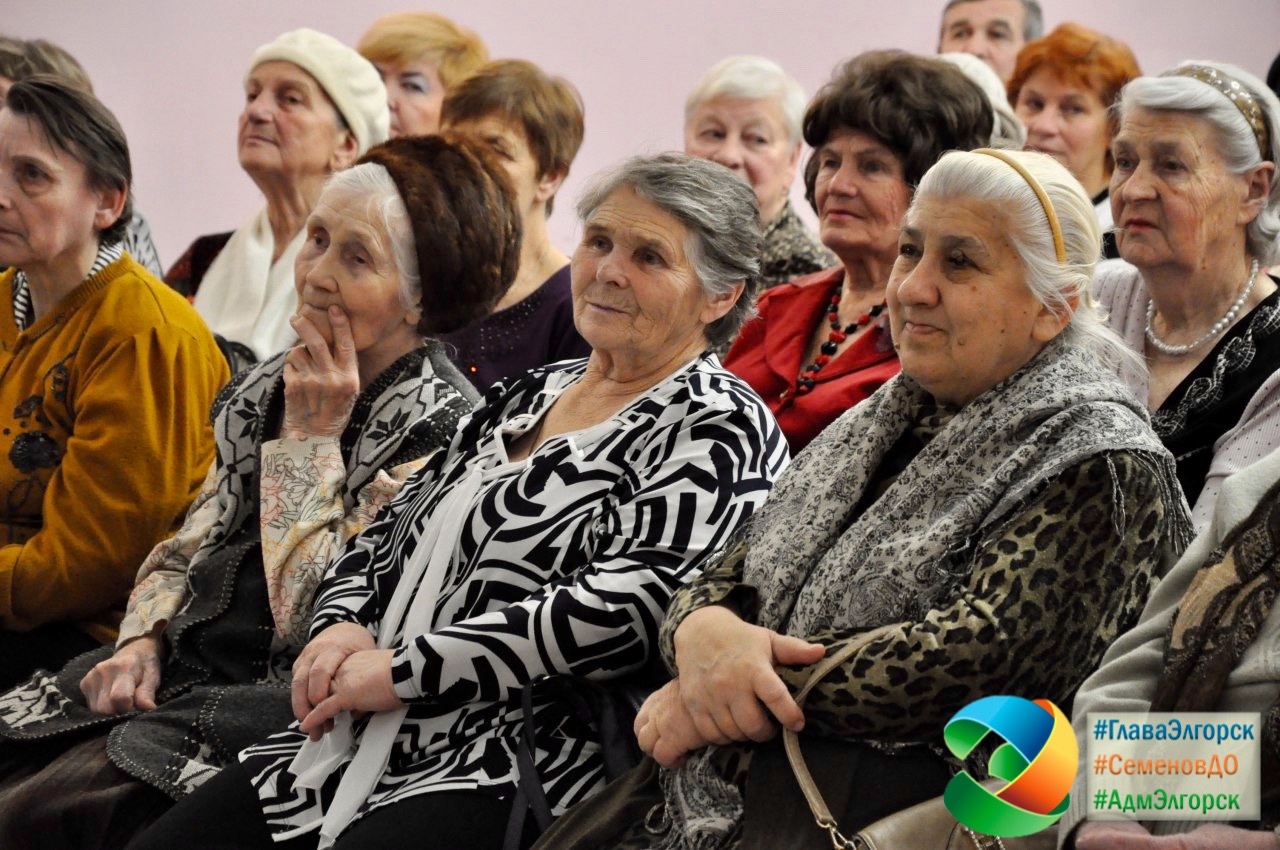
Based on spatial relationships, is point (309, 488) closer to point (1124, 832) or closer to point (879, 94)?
point (879, 94)

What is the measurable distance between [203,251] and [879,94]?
2196 mm

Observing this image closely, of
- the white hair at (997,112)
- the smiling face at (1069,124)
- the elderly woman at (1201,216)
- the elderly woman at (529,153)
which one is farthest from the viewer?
the smiling face at (1069,124)

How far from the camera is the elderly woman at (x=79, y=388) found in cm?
298

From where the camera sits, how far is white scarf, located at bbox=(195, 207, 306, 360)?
4.04 m

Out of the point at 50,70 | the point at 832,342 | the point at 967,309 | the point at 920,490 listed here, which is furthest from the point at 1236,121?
the point at 50,70

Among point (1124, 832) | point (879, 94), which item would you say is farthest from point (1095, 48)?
point (1124, 832)

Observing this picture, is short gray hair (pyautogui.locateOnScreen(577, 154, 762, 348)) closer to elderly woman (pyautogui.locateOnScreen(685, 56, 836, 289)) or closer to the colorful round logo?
the colorful round logo

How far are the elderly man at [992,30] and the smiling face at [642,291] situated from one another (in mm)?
2944

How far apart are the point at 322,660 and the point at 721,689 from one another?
692mm

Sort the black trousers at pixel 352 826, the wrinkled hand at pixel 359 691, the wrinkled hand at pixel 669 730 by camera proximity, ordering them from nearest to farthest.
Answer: the wrinkled hand at pixel 669 730 < the black trousers at pixel 352 826 < the wrinkled hand at pixel 359 691

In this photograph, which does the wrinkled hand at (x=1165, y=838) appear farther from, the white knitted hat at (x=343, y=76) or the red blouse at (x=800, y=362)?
the white knitted hat at (x=343, y=76)

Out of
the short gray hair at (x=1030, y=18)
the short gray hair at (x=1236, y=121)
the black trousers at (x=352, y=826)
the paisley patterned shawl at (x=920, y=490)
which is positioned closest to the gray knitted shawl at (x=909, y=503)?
the paisley patterned shawl at (x=920, y=490)

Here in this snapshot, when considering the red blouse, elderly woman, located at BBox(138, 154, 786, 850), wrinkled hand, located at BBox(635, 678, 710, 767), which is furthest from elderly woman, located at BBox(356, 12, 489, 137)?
wrinkled hand, located at BBox(635, 678, 710, 767)

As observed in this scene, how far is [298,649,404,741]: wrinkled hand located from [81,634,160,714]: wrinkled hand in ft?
1.51
